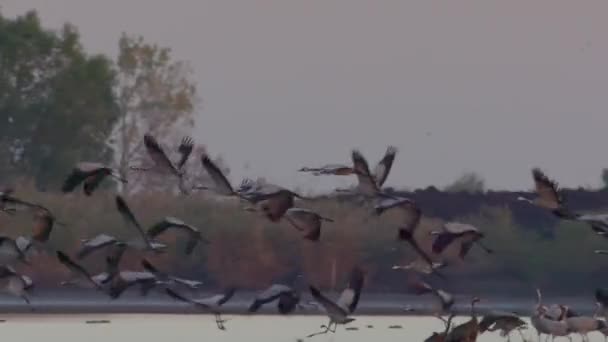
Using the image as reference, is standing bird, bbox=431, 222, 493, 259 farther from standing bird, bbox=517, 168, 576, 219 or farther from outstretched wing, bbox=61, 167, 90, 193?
outstretched wing, bbox=61, 167, 90, 193

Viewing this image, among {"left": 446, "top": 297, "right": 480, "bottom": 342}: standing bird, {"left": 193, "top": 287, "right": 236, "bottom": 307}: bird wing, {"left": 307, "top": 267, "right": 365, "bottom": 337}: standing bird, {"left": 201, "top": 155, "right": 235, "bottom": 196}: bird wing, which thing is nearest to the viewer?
{"left": 201, "top": 155, "right": 235, "bottom": 196}: bird wing

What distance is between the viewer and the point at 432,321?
161 feet

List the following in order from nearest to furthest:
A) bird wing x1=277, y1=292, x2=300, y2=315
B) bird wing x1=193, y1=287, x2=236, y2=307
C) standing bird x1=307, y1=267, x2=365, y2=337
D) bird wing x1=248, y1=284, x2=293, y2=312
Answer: bird wing x1=248, y1=284, x2=293, y2=312 < standing bird x1=307, y1=267, x2=365, y2=337 < bird wing x1=277, y1=292, x2=300, y2=315 < bird wing x1=193, y1=287, x2=236, y2=307

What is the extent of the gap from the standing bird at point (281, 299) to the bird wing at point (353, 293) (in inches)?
23.1

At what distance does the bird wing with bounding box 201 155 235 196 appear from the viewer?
2692cm

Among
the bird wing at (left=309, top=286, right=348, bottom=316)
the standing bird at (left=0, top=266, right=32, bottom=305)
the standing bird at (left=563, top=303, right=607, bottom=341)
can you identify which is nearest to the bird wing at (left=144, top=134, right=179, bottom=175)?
the bird wing at (left=309, top=286, right=348, bottom=316)

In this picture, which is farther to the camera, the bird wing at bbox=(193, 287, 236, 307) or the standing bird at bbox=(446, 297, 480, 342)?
the bird wing at bbox=(193, 287, 236, 307)

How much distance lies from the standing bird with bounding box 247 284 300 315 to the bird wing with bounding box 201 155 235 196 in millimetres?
2451

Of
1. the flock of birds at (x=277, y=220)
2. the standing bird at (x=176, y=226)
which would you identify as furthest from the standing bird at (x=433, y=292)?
the standing bird at (x=176, y=226)

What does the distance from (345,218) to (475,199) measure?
11.7 metres

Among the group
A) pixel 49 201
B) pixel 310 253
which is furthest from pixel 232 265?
pixel 49 201

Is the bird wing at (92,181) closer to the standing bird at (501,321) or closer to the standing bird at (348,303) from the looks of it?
the standing bird at (348,303)

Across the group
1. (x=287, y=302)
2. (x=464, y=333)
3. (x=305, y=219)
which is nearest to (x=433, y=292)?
Result: (x=464, y=333)

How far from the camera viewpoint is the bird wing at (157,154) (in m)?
27.4
